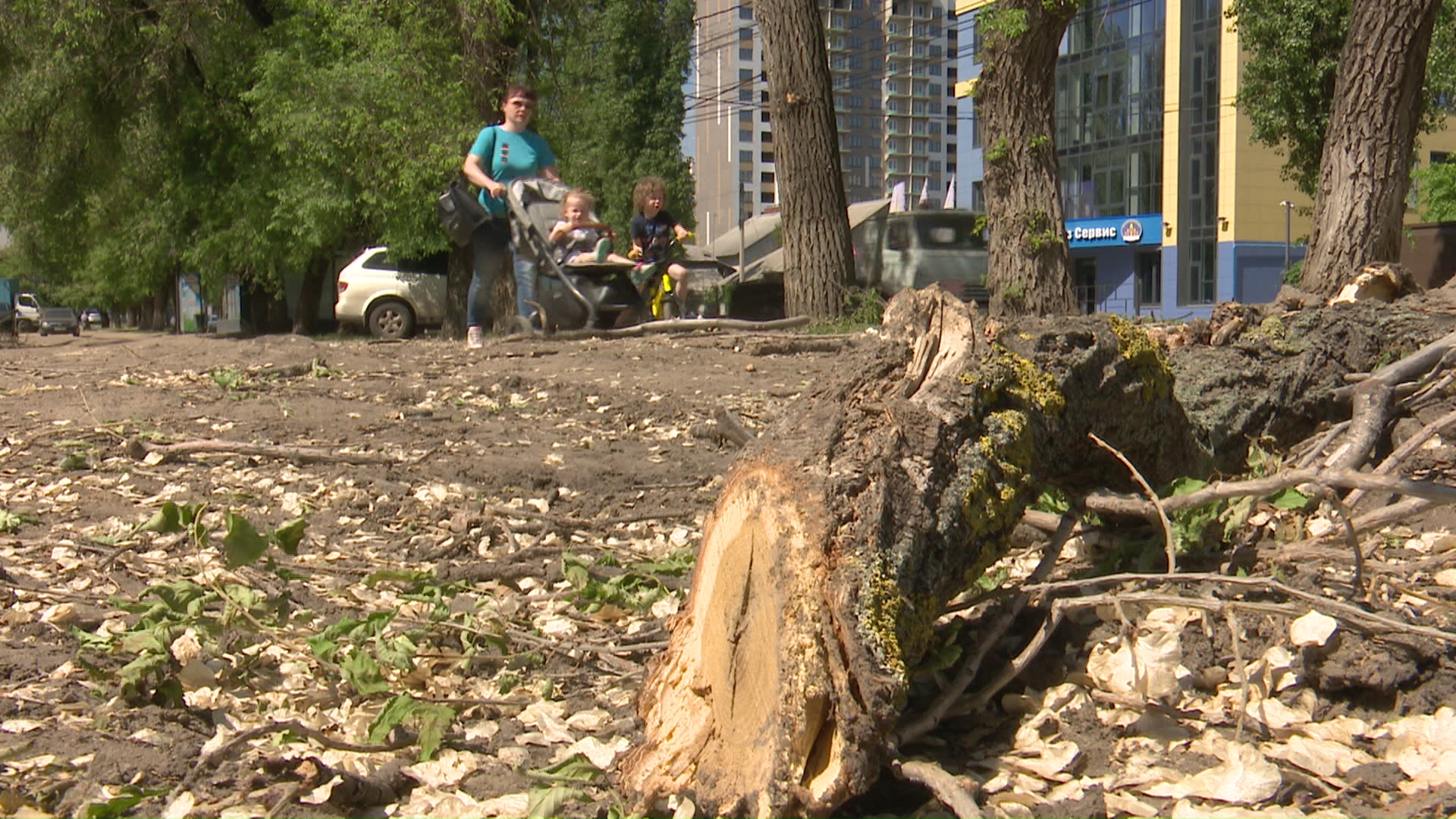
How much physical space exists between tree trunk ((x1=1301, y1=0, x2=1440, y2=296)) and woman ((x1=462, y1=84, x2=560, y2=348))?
17.9 ft

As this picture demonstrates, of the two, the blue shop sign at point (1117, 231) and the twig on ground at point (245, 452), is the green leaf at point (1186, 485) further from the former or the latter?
the blue shop sign at point (1117, 231)

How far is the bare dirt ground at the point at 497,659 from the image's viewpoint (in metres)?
2.14

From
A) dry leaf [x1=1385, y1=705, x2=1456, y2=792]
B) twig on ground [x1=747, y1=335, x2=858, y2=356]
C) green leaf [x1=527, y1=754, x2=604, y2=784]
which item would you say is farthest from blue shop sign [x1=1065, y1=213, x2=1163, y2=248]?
green leaf [x1=527, y1=754, x2=604, y2=784]

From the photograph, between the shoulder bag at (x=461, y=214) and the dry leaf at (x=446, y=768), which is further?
the shoulder bag at (x=461, y=214)

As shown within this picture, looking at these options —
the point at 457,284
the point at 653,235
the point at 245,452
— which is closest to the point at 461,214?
the point at 653,235

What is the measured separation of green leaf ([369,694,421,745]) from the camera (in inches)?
94.1

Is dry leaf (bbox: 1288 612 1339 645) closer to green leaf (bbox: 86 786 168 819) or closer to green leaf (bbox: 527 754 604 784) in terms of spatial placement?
green leaf (bbox: 527 754 604 784)

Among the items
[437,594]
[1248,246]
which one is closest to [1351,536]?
[437,594]

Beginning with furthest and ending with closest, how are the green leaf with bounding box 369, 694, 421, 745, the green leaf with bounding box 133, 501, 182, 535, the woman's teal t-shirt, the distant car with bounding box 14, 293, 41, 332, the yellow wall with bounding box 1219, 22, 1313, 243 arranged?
the distant car with bounding box 14, 293, 41, 332 < the yellow wall with bounding box 1219, 22, 1313, 243 < the woman's teal t-shirt < the green leaf with bounding box 133, 501, 182, 535 < the green leaf with bounding box 369, 694, 421, 745

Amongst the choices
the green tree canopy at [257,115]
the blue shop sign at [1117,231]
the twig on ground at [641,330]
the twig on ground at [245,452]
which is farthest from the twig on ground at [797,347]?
the blue shop sign at [1117,231]

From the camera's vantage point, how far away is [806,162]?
1005 cm

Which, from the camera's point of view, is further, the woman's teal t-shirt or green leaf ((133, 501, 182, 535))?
the woman's teal t-shirt

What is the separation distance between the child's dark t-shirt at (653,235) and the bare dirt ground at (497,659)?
5896mm

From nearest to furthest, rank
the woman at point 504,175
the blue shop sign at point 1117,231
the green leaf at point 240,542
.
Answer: the green leaf at point 240,542 < the woman at point 504,175 < the blue shop sign at point 1117,231
